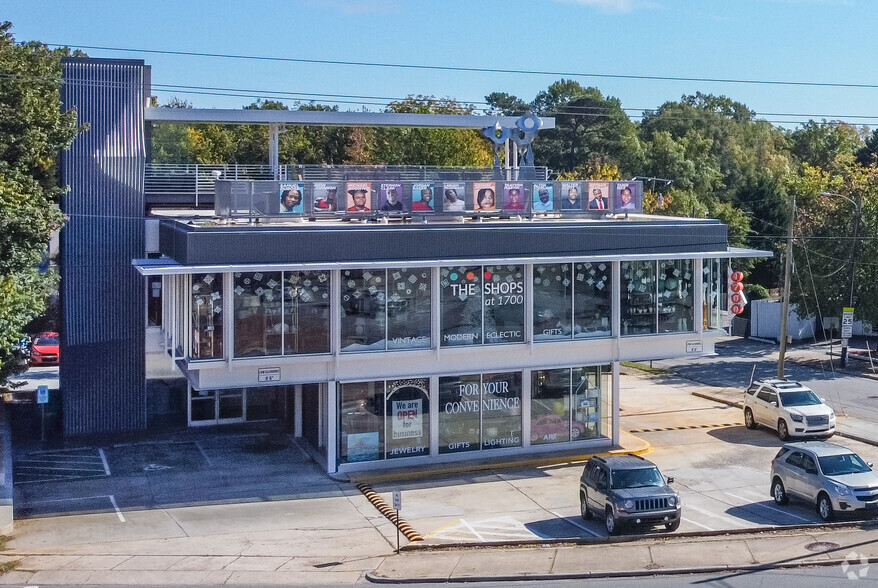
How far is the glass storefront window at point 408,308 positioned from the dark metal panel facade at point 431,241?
0.55 meters

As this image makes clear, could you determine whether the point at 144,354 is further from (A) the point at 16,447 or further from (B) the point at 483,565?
(B) the point at 483,565

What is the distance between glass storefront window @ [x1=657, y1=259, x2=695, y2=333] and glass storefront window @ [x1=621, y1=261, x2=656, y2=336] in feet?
0.82

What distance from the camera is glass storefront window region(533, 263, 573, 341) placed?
29.8 m

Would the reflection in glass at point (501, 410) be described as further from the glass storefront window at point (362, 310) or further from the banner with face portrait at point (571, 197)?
the banner with face portrait at point (571, 197)

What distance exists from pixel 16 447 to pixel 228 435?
633 cm

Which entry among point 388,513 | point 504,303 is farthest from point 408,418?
point 388,513

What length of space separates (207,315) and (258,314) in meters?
1.29

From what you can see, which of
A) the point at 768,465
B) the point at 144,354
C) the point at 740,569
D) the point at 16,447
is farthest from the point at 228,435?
the point at 740,569

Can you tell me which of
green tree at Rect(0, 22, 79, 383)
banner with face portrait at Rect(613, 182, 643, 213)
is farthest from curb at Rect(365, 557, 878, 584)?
banner with face portrait at Rect(613, 182, 643, 213)

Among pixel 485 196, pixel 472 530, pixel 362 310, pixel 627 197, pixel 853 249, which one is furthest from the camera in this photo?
pixel 853 249

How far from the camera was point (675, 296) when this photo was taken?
31062mm

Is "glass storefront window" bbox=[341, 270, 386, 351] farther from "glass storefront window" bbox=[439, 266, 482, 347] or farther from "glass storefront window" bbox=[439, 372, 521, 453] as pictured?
"glass storefront window" bbox=[439, 372, 521, 453]

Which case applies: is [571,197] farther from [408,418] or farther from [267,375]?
[267,375]

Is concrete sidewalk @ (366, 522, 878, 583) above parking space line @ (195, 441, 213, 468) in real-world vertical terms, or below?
above
